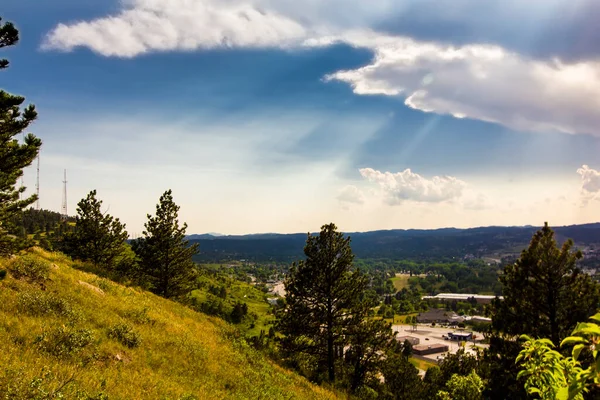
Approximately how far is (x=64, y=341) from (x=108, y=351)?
162cm

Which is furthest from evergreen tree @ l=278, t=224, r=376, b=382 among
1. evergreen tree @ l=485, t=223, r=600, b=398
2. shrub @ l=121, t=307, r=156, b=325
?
shrub @ l=121, t=307, r=156, b=325

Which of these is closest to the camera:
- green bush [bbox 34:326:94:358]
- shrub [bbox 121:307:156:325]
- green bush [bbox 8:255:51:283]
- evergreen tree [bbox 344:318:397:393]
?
green bush [bbox 34:326:94:358]

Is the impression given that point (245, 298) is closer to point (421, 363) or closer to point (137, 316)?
point (421, 363)

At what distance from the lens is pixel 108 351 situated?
1266 cm

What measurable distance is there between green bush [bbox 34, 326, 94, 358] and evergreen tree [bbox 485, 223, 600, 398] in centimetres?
2108

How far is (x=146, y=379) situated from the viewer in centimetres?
1184

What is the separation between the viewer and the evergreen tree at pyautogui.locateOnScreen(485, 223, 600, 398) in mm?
19375

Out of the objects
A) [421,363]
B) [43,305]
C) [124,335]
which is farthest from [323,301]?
[421,363]

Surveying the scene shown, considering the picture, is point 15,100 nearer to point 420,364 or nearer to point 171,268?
point 171,268

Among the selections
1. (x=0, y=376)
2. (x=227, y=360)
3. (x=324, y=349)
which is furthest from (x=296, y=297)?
(x=0, y=376)

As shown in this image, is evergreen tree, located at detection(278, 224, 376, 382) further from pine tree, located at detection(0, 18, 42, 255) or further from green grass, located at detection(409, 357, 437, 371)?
green grass, located at detection(409, 357, 437, 371)

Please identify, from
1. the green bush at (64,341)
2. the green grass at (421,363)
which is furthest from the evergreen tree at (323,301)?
the green grass at (421,363)

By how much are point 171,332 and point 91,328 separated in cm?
516

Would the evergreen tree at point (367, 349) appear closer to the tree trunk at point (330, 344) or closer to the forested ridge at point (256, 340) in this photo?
the forested ridge at point (256, 340)
